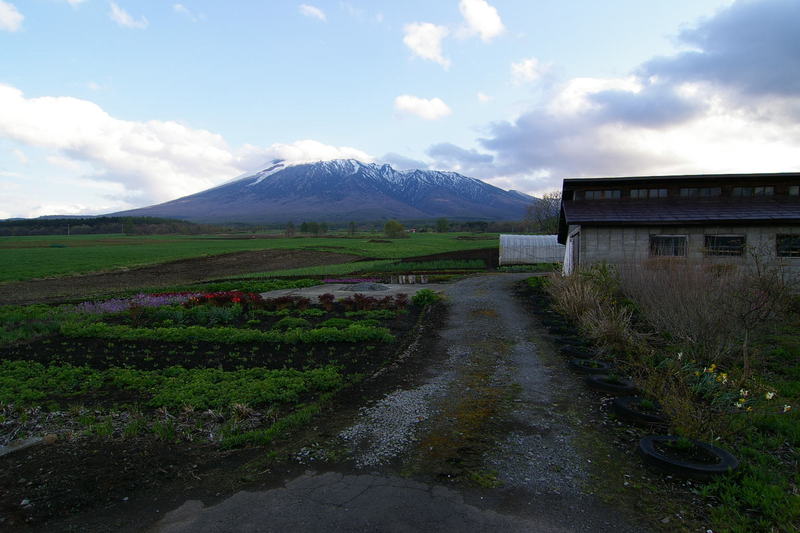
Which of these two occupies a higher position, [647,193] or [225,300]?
[647,193]

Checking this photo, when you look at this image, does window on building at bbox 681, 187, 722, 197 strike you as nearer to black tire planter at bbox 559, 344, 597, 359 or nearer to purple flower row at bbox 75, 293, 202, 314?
black tire planter at bbox 559, 344, 597, 359

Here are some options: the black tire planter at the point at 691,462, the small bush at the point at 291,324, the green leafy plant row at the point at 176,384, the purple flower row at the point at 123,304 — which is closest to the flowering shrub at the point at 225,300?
the purple flower row at the point at 123,304

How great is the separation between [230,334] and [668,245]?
1670cm

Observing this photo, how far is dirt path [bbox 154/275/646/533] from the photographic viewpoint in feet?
12.3

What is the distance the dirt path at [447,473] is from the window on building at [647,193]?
15.5 m

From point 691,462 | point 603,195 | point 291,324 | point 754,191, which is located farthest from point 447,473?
point 754,191

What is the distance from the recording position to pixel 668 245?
17453 millimetres

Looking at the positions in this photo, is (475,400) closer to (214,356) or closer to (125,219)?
(214,356)

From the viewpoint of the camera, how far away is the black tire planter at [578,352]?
28.4ft

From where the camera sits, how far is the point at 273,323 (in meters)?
12.9

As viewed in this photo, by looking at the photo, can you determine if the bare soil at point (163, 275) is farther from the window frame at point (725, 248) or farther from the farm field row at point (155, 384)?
the window frame at point (725, 248)

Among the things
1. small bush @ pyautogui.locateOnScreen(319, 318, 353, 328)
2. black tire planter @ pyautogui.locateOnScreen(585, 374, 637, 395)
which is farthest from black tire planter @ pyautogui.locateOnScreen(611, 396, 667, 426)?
small bush @ pyautogui.locateOnScreen(319, 318, 353, 328)

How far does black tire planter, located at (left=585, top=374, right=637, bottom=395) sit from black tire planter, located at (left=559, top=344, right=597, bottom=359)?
1.41m

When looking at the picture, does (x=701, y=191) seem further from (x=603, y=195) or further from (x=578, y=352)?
(x=578, y=352)
